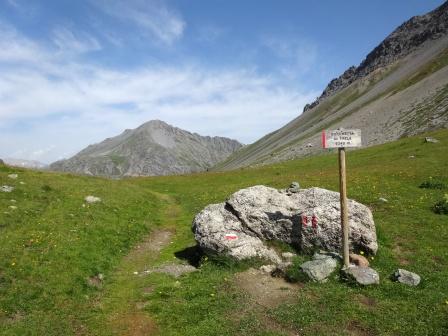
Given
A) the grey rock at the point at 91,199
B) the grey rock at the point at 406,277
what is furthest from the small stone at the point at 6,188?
the grey rock at the point at 406,277

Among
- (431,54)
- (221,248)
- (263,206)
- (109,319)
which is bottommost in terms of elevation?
(109,319)

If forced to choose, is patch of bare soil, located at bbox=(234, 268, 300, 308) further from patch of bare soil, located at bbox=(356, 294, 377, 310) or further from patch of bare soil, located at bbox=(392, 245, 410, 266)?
patch of bare soil, located at bbox=(392, 245, 410, 266)

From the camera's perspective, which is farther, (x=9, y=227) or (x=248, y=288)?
(x=9, y=227)

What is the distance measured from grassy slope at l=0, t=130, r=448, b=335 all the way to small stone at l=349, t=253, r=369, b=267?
2.80 ft

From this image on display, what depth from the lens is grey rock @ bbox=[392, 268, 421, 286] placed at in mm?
17688

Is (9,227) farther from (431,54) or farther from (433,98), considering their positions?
(431,54)

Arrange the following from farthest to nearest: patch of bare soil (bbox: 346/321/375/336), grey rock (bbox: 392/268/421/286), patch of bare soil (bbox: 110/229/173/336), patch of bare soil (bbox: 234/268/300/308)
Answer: grey rock (bbox: 392/268/421/286), patch of bare soil (bbox: 234/268/300/308), patch of bare soil (bbox: 110/229/173/336), patch of bare soil (bbox: 346/321/375/336)

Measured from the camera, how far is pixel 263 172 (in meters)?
69.1

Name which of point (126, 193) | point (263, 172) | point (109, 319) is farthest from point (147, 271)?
point (263, 172)

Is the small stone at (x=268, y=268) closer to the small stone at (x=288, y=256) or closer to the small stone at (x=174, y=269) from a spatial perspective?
the small stone at (x=288, y=256)

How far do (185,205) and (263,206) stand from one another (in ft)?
70.0

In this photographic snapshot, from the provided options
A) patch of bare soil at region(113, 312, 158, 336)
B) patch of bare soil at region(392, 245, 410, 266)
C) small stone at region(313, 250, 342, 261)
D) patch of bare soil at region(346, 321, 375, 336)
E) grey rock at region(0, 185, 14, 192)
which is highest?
grey rock at region(0, 185, 14, 192)

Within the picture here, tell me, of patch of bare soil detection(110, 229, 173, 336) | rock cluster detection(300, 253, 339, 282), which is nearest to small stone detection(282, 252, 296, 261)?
rock cluster detection(300, 253, 339, 282)

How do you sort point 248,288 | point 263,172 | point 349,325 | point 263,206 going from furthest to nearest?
point 263,172 < point 263,206 < point 248,288 < point 349,325
